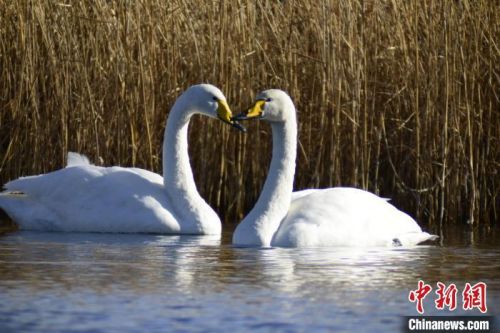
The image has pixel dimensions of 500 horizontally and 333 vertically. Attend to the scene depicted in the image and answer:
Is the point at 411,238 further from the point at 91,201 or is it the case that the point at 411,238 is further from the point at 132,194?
the point at 91,201

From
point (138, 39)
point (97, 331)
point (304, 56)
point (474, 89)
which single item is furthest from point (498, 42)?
point (97, 331)

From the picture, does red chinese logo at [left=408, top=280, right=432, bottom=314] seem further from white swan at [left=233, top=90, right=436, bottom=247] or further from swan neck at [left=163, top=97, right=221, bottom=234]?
swan neck at [left=163, top=97, right=221, bottom=234]

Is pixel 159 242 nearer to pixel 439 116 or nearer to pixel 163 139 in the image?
pixel 163 139

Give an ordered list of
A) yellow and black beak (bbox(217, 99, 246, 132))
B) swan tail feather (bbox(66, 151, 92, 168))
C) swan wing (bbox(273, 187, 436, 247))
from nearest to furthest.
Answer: swan wing (bbox(273, 187, 436, 247)), yellow and black beak (bbox(217, 99, 246, 132)), swan tail feather (bbox(66, 151, 92, 168))

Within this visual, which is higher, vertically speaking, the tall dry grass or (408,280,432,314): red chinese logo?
the tall dry grass

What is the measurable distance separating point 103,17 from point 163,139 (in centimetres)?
120

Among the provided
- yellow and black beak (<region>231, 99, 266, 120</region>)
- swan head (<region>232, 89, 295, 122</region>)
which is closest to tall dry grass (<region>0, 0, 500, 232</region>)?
swan head (<region>232, 89, 295, 122</region>)

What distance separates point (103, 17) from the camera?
37.5 feet

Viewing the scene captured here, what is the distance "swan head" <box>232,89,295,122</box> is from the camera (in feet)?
31.1

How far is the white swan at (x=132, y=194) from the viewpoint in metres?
10.8

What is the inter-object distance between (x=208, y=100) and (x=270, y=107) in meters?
1.36

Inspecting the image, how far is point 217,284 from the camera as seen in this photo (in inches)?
300

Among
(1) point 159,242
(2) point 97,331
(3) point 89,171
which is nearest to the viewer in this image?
(2) point 97,331

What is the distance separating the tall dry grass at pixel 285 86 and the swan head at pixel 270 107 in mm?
1699
